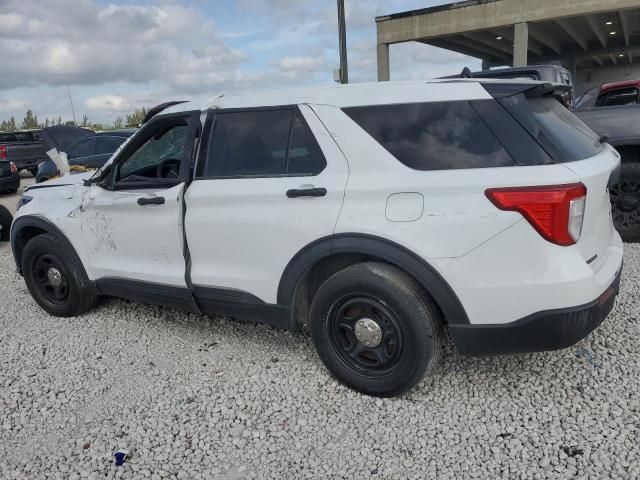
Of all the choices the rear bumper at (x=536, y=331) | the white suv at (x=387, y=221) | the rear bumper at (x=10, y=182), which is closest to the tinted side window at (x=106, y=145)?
the rear bumper at (x=10, y=182)

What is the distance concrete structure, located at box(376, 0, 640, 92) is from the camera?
15.9m

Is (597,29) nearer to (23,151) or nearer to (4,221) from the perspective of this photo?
(23,151)

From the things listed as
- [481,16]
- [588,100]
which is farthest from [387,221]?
[481,16]

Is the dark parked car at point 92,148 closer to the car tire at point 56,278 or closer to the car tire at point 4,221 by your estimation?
the car tire at point 4,221

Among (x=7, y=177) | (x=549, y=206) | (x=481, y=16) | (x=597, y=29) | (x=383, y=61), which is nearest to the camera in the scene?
(x=549, y=206)

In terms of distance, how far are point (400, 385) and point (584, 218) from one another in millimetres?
1265

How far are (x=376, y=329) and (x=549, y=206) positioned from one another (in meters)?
1.08

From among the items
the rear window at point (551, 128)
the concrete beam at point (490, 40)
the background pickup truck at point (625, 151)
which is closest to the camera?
the rear window at point (551, 128)

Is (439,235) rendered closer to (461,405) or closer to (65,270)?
(461,405)

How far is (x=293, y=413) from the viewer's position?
289 cm

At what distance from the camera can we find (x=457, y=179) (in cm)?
255

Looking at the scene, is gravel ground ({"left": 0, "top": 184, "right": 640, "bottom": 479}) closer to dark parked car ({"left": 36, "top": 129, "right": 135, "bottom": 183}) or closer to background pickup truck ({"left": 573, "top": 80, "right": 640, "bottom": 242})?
background pickup truck ({"left": 573, "top": 80, "right": 640, "bottom": 242})

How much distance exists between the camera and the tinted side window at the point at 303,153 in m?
2.94

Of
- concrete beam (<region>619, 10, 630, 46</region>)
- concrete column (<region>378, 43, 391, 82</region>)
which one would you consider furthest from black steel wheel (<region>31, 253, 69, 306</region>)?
concrete beam (<region>619, 10, 630, 46</region>)
